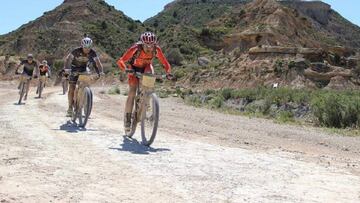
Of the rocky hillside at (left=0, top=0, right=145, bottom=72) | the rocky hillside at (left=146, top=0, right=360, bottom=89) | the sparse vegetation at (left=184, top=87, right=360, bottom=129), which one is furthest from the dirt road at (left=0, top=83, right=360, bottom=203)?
the rocky hillside at (left=0, top=0, right=145, bottom=72)

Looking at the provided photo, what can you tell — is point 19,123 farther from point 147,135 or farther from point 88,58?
point 147,135

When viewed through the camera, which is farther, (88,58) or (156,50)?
(88,58)

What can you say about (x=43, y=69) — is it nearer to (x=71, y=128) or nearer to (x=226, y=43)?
(x=71, y=128)

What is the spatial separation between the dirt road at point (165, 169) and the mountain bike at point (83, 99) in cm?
54

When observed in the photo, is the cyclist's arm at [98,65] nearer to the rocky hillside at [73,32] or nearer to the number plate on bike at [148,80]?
the number plate on bike at [148,80]

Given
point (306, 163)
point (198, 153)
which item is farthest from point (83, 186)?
point (306, 163)

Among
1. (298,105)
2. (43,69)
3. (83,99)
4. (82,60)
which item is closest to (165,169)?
(83,99)

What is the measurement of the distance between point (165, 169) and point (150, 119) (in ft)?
8.74

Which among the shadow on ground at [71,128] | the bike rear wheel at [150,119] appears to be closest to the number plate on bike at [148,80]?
the bike rear wheel at [150,119]

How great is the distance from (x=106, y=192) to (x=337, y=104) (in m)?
16.7

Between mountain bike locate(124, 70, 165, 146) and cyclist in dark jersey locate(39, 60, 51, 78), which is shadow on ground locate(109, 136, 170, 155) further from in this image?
cyclist in dark jersey locate(39, 60, 51, 78)

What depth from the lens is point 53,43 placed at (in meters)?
91.8

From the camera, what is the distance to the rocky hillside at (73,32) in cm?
9125

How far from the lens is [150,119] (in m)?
10.3
